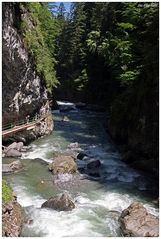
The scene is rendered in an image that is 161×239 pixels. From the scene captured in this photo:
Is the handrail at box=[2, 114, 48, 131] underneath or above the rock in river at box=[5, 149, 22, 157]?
above

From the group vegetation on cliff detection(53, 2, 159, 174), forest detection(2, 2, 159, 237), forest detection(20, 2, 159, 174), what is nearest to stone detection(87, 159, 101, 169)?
forest detection(2, 2, 159, 237)

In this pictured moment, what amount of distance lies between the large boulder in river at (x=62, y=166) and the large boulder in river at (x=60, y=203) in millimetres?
4798

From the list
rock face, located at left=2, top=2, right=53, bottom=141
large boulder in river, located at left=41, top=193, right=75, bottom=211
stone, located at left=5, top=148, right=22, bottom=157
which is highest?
rock face, located at left=2, top=2, right=53, bottom=141

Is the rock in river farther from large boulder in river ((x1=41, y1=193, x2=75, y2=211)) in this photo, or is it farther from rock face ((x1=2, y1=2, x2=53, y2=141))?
large boulder in river ((x1=41, y1=193, x2=75, y2=211))

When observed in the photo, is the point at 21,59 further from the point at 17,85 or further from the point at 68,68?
the point at 68,68

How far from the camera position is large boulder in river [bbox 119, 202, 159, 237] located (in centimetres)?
1412

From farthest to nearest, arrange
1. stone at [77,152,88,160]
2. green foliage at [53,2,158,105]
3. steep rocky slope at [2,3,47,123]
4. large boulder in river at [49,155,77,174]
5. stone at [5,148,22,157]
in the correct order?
green foliage at [53,2,158,105] < stone at [77,152,88,160] < stone at [5,148,22,157] < steep rocky slope at [2,3,47,123] < large boulder in river at [49,155,77,174]

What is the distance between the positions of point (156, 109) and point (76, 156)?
563 centimetres

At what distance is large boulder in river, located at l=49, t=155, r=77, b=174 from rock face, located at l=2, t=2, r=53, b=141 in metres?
5.64

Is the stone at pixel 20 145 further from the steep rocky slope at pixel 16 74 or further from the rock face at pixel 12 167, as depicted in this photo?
the rock face at pixel 12 167

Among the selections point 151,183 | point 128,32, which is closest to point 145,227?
point 151,183

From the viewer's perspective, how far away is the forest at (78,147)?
15.2 m

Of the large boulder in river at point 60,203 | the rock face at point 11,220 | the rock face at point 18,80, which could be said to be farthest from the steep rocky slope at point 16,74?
the rock face at point 11,220

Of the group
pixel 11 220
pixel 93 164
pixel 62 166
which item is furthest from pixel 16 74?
pixel 11 220
